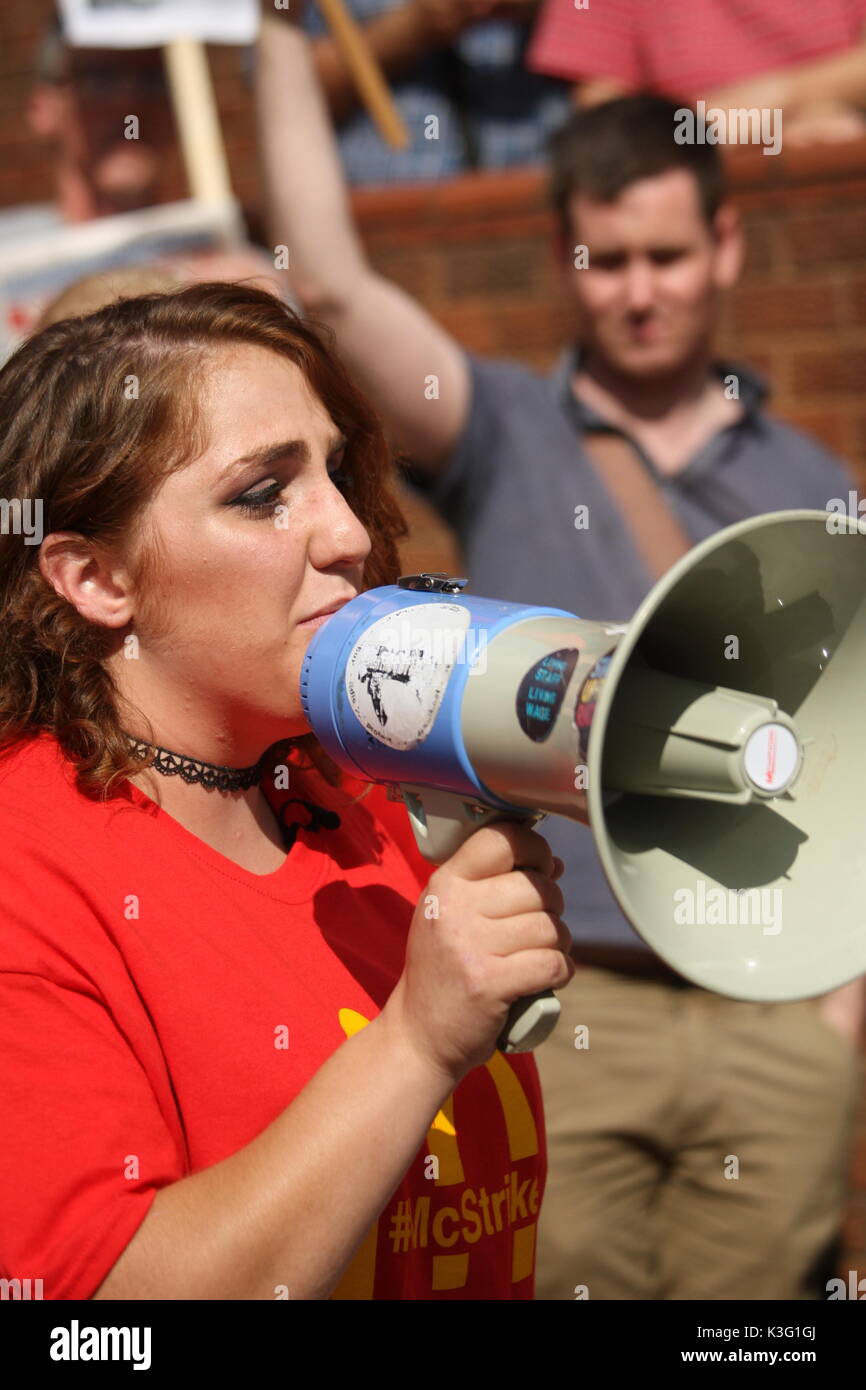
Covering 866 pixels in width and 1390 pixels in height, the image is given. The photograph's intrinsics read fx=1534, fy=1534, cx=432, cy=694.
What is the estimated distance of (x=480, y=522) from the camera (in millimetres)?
3410

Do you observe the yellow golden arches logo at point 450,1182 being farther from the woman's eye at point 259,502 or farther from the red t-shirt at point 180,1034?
the woman's eye at point 259,502

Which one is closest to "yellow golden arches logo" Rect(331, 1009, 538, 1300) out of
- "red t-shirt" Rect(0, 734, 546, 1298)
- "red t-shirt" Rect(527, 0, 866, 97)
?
"red t-shirt" Rect(0, 734, 546, 1298)

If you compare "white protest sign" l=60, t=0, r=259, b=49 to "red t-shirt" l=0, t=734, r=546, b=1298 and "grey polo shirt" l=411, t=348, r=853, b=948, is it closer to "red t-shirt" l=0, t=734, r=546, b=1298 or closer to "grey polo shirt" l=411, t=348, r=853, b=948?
"grey polo shirt" l=411, t=348, r=853, b=948

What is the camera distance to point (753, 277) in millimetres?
4504

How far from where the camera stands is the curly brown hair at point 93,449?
5.55 feet

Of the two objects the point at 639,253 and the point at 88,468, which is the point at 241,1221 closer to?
the point at 88,468

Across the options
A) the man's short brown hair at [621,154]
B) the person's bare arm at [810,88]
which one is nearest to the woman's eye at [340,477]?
the man's short brown hair at [621,154]

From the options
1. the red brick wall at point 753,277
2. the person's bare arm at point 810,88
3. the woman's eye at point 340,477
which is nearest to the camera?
the woman's eye at point 340,477

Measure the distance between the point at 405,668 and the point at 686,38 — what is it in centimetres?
368

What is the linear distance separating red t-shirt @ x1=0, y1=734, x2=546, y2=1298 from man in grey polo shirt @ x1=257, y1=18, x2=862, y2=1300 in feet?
4.19

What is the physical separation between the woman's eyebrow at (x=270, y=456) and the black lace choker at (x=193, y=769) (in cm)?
32

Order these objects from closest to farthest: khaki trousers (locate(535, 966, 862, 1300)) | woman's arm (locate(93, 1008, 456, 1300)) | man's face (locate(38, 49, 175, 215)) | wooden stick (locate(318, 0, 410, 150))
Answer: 1. woman's arm (locate(93, 1008, 456, 1300))
2. khaki trousers (locate(535, 966, 862, 1300))
3. wooden stick (locate(318, 0, 410, 150))
4. man's face (locate(38, 49, 175, 215))

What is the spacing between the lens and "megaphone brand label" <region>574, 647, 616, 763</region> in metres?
1.42
